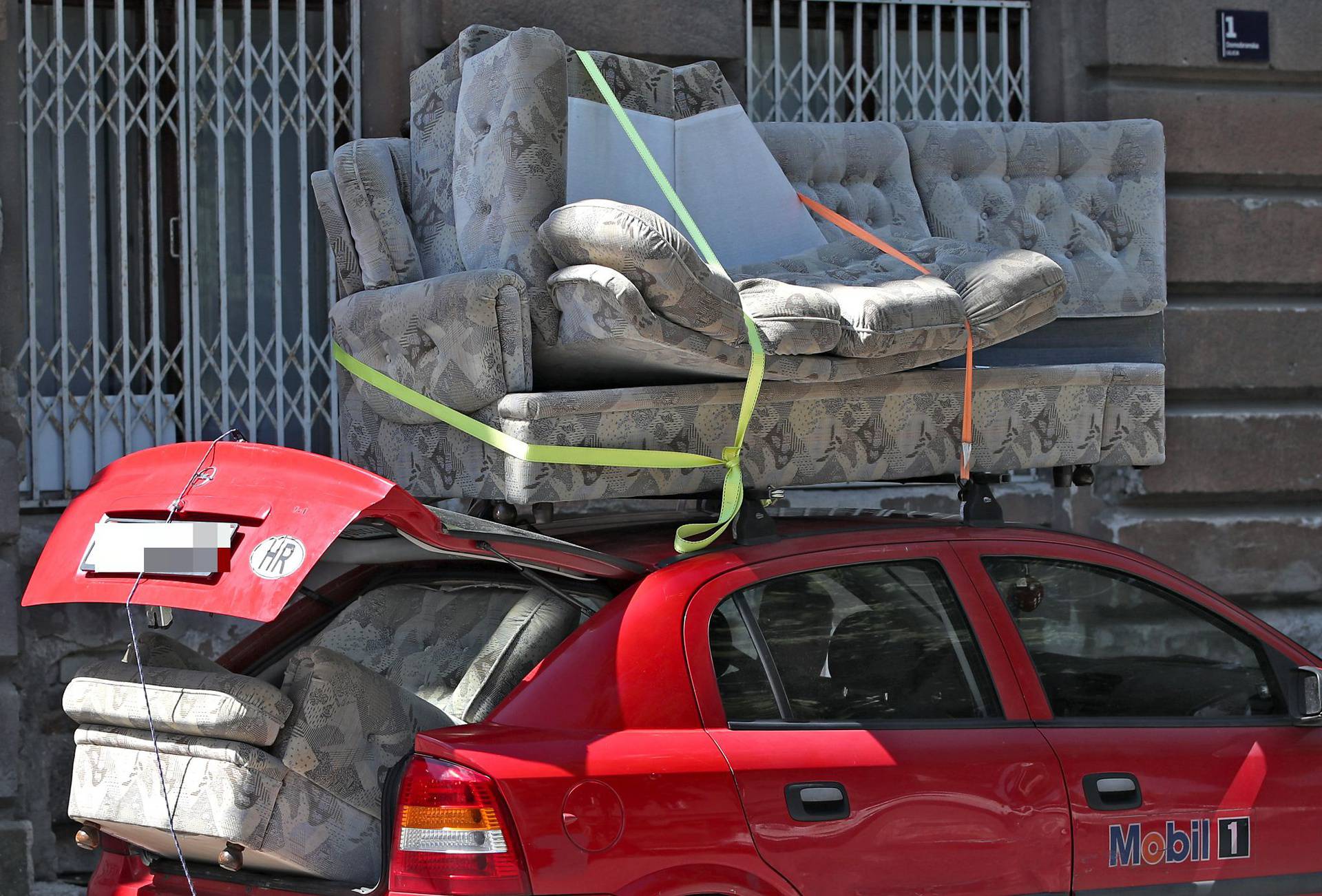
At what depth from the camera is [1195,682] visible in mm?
3365

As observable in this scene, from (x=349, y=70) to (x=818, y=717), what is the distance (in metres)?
4.13

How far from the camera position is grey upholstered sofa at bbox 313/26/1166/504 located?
3.19 meters

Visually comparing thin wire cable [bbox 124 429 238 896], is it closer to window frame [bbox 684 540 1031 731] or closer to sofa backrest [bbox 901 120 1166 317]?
window frame [bbox 684 540 1031 731]

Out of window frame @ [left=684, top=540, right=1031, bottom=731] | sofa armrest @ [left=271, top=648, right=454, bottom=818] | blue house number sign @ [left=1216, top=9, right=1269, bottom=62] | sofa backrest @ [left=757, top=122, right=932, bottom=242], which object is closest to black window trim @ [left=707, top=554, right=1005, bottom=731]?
window frame @ [left=684, top=540, right=1031, bottom=731]

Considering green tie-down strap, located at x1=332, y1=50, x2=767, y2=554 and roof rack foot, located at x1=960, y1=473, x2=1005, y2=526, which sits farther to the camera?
roof rack foot, located at x1=960, y1=473, x2=1005, y2=526

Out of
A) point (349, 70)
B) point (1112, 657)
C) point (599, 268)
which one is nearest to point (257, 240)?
point (349, 70)

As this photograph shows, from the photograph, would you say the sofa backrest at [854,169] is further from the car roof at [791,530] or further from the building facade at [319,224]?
the building facade at [319,224]

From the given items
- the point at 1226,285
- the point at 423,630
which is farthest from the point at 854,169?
the point at 1226,285

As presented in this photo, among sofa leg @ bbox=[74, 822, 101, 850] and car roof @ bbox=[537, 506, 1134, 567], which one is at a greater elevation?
car roof @ bbox=[537, 506, 1134, 567]

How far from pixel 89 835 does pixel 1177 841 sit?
2.23 metres

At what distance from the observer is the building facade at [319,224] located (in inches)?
223

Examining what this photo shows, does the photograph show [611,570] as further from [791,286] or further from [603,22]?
[603,22]

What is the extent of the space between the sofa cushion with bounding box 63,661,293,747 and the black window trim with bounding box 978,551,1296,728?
1.52 m

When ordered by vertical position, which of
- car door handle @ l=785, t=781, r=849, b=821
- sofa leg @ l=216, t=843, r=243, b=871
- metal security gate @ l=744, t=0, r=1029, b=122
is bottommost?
sofa leg @ l=216, t=843, r=243, b=871
